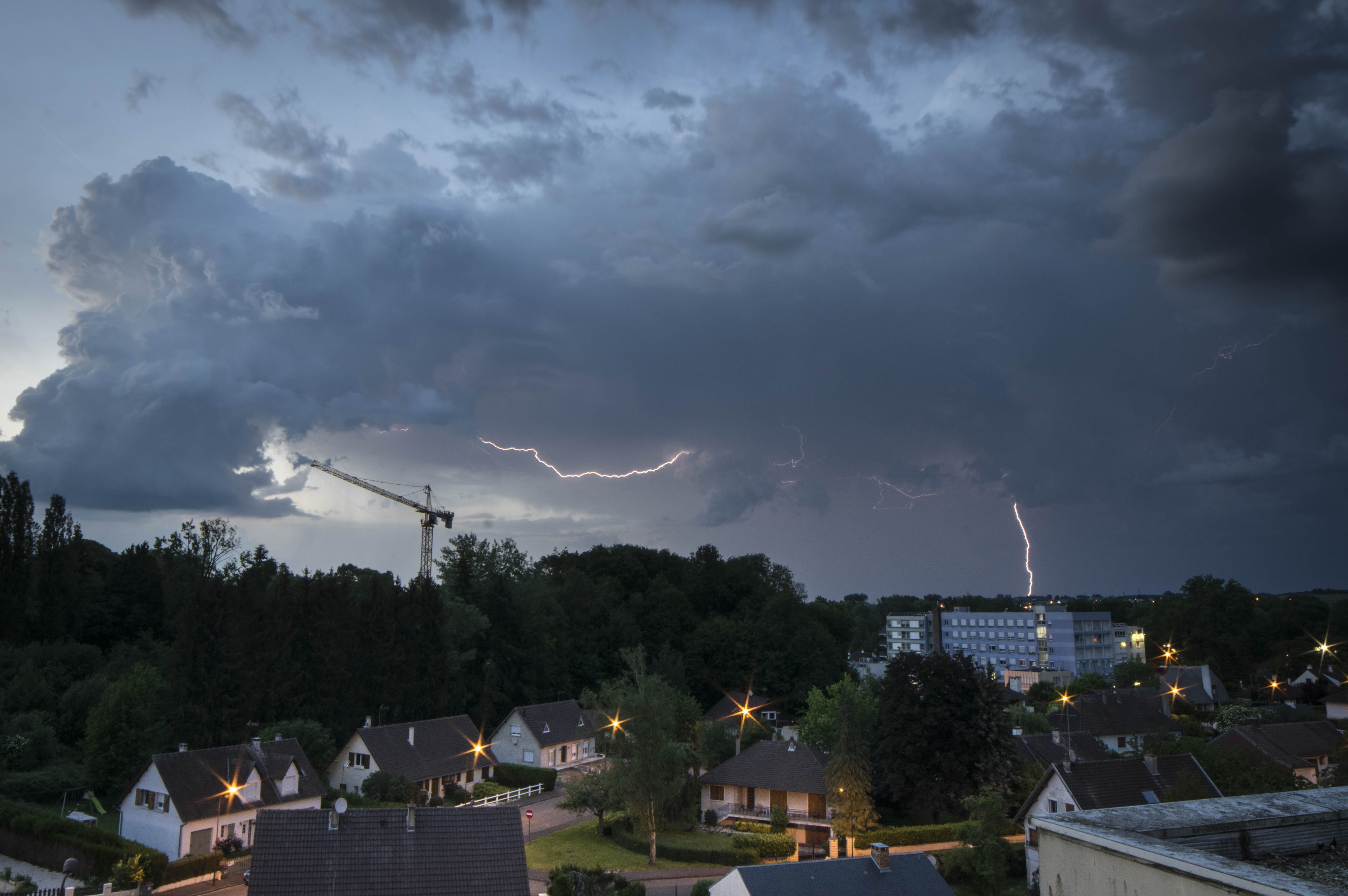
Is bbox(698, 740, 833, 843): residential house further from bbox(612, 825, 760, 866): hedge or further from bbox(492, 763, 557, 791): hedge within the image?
bbox(492, 763, 557, 791): hedge

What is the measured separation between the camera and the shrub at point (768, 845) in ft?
120

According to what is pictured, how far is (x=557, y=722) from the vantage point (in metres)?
60.8

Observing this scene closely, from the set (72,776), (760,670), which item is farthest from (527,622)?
(72,776)

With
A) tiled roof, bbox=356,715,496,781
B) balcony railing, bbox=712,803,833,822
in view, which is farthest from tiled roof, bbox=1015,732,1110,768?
tiled roof, bbox=356,715,496,781

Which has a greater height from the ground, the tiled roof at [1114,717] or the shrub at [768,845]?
the tiled roof at [1114,717]

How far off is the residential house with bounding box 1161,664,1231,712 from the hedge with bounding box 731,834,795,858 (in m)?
64.2

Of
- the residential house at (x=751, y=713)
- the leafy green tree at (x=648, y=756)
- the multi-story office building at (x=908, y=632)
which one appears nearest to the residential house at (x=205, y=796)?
the leafy green tree at (x=648, y=756)

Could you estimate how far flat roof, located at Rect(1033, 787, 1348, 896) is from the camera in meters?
6.39

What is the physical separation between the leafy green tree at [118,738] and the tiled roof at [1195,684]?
9317 cm

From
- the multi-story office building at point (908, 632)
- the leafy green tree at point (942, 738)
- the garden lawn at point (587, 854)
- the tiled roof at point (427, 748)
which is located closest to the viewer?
the garden lawn at point (587, 854)

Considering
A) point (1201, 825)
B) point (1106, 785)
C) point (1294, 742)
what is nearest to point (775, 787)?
point (1106, 785)

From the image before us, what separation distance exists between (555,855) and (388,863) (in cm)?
1549

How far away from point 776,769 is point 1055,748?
740 inches

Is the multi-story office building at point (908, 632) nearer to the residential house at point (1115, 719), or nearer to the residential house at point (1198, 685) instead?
the residential house at point (1198, 685)
